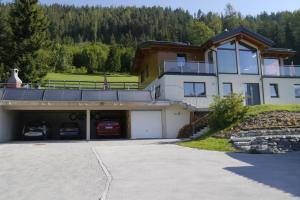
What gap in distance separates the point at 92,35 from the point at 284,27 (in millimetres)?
65824

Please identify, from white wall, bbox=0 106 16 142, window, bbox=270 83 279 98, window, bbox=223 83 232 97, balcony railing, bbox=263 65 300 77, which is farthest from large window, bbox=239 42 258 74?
white wall, bbox=0 106 16 142

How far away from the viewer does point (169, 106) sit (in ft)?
79.3

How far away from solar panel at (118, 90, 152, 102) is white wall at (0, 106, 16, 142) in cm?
768

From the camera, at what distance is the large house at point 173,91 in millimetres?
22469

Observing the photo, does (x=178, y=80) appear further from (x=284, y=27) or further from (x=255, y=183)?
(x=284, y=27)

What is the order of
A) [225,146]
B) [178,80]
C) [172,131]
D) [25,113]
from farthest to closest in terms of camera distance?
[25,113] < [178,80] < [172,131] < [225,146]

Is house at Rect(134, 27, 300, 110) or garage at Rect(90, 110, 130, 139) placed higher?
house at Rect(134, 27, 300, 110)

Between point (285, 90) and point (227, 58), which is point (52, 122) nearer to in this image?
point (227, 58)

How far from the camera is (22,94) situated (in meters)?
22.2

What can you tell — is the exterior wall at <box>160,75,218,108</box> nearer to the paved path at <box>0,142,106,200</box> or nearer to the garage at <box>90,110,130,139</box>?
the garage at <box>90,110,130,139</box>

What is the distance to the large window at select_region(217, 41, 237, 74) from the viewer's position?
27547 mm

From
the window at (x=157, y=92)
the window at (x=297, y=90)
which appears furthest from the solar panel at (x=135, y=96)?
the window at (x=297, y=90)

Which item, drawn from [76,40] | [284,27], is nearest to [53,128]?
[284,27]

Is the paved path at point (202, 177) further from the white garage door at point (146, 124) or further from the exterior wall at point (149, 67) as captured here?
the exterior wall at point (149, 67)
